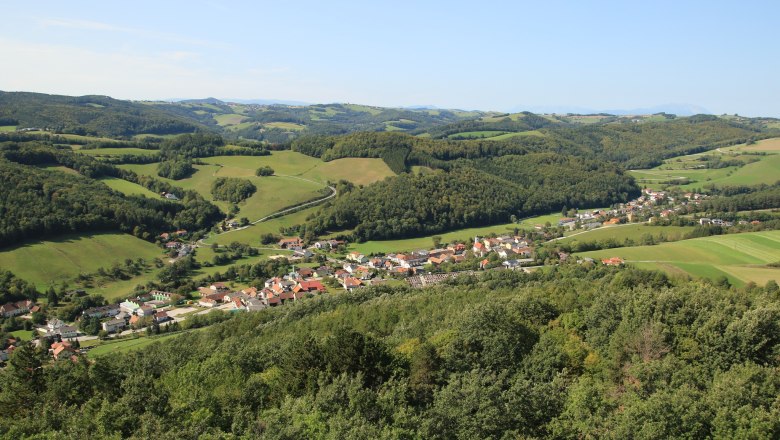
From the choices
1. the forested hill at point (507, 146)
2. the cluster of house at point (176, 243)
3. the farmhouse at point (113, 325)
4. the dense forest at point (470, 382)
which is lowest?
the farmhouse at point (113, 325)

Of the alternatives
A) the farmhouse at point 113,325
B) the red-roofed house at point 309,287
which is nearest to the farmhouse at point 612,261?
the red-roofed house at point 309,287

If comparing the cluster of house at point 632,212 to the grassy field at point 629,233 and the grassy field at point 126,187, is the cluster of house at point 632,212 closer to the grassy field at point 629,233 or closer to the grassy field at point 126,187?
the grassy field at point 629,233

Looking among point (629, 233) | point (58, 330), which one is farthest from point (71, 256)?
point (629, 233)

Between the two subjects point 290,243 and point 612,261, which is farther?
point 290,243

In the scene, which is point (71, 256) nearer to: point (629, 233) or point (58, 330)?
point (58, 330)

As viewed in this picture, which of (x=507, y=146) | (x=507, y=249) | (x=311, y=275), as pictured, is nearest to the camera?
(x=311, y=275)

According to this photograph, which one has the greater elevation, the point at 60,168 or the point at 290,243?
the point at 60,168

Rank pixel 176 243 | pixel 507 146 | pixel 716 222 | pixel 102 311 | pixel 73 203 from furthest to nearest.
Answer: pixel 507 146, pixel 716 222, pixel 176 243, pixel 73 203, pixel 102 311

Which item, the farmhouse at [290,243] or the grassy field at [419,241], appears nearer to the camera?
the farmhouse at [290,243]
